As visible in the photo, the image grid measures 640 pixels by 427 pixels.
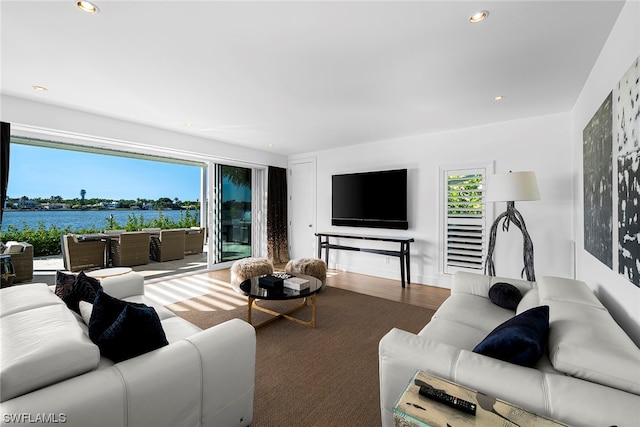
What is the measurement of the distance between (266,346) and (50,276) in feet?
15.2

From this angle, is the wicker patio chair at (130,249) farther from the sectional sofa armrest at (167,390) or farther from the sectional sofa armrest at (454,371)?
the sectional sofa armrest at (454,371)

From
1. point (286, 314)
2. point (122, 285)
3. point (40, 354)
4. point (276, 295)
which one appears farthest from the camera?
point (286, 314)

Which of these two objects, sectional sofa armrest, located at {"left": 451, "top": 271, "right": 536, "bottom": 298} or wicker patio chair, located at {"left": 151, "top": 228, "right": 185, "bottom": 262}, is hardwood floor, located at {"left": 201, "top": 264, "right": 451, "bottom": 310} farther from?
wicker patio chair, located at {"left": 151, "top": 228, "right": 185, "bottom": 262}

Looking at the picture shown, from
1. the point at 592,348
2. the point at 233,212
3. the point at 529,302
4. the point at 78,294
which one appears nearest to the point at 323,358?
the point at 529,302

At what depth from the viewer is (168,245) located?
638 centimetres

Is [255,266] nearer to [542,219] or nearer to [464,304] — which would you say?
[464,304]

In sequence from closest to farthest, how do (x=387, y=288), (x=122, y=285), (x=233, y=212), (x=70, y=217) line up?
(x=122, y=285), (x=387, y=288), (x=233, y=212), (x=70, y=217)

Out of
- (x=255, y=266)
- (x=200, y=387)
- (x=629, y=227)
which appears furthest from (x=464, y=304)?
(x=255, y=266)

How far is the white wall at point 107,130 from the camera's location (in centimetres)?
317

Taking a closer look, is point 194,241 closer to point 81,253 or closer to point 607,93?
point 81,253

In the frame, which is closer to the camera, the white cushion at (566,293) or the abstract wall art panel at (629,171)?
the abstract wall art panel at (629,171)

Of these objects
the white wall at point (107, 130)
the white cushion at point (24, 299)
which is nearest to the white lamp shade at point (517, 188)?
the white cushion at point (24, 299)

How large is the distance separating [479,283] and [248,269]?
2.84m

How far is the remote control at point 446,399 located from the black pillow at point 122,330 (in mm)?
1204
